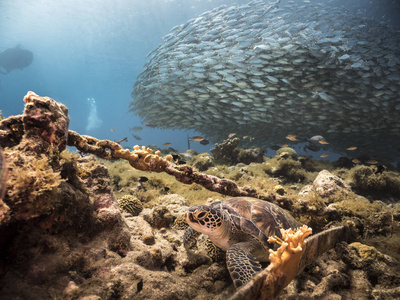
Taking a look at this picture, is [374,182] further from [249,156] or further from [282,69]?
[282,69]

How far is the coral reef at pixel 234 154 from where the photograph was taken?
11.6 metres

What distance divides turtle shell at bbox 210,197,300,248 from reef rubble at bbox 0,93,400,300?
43 centimetres

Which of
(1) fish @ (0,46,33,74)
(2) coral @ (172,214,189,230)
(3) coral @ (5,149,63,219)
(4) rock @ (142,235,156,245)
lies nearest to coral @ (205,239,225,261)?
(2) coral @ (172,214,189,230)

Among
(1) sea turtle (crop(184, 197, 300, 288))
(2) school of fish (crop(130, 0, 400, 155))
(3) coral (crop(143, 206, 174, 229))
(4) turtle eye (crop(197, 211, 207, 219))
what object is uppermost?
(2) school of fish (crop(130, 0, 400, 155))

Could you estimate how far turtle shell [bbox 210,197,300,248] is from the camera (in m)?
3.05

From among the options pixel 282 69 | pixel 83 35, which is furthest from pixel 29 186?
pixel 83 35

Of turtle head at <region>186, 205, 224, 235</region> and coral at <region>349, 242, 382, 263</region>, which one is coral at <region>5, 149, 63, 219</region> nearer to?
turtle head at <region>186, 205, 224, 235</region>

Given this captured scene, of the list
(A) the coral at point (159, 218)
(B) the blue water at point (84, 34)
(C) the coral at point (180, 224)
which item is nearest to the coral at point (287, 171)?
(C) the coral at point (180, 224)

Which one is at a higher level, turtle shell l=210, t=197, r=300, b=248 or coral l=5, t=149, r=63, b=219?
coral l=5, t=149, r=63, b=219

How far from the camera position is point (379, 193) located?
25.1 ft

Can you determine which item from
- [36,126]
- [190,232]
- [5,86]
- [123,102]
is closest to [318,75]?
[190,232]

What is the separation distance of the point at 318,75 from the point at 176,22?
37.7 metres

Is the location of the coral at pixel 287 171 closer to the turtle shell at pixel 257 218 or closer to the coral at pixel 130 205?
the turtle shell at pixel 257 218

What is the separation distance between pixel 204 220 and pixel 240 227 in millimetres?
750
